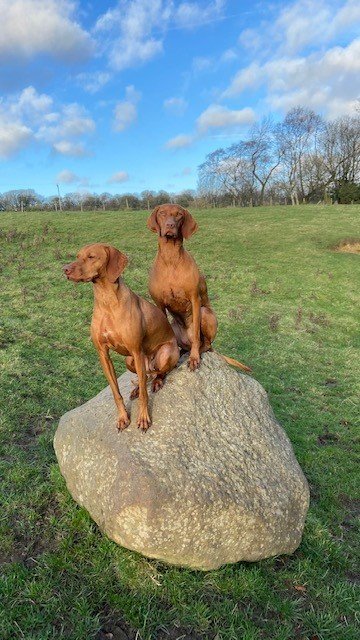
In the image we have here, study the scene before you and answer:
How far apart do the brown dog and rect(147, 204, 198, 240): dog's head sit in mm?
576

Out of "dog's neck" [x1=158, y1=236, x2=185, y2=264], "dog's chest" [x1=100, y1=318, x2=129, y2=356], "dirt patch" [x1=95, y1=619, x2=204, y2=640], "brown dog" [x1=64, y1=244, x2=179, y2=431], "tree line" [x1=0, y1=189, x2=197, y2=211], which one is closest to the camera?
"dirt patch" [x1=95, y1=619, x2=204, y2=640]

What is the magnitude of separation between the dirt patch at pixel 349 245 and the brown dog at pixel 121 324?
21.3 meters

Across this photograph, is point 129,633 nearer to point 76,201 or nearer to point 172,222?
point 172,222

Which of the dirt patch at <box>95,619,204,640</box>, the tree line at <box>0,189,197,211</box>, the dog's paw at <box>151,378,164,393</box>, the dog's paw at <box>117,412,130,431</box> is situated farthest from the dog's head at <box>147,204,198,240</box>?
the tree line at <box>0,189,197,211</box>

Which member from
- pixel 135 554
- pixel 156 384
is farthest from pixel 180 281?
pixel 135 554

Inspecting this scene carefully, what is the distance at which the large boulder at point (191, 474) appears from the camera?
4086 millimetres

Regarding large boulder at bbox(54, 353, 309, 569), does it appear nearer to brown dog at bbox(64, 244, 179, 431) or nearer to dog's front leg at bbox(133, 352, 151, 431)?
dog's front leg at bbox(133, 352, 151, 431)

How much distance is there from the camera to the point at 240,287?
17312 millimetres

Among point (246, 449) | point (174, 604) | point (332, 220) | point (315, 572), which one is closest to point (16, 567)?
point (174, 604)

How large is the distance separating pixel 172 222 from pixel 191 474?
2.43 metres

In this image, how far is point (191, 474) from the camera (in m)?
4.29

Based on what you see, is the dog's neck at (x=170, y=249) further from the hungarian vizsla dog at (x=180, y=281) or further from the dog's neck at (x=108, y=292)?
the dog's neck at (x=108, y=292)

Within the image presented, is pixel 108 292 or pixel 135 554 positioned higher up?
pixel 108 292

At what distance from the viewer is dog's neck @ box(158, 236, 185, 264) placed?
4461 mm
